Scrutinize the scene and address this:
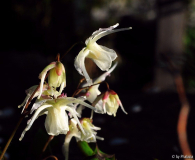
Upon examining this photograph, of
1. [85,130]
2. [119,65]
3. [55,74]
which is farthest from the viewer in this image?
[119,65]

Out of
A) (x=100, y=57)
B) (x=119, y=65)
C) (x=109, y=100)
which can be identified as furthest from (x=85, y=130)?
(x=119, y=65)

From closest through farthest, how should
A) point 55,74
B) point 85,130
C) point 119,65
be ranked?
point 55,74 → point 85,130 → point 119,65

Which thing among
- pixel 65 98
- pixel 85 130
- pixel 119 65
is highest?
→ pixel 65 98

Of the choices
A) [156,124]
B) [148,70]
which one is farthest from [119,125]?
[148,70]

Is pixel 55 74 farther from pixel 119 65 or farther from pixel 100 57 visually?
pixel 119 65

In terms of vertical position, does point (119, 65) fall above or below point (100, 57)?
below

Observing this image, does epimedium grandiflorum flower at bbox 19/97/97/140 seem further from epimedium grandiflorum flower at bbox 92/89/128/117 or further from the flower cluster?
epimedium grandiflorum flower at bbox 92/89/128/117

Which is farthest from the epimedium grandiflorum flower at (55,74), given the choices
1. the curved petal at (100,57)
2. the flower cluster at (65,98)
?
the curved petal at (100,57)

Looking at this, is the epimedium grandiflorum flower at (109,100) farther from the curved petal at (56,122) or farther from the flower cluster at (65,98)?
the curved petal at (56,122)

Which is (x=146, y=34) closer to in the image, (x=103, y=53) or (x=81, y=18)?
(x=81, y=18)
